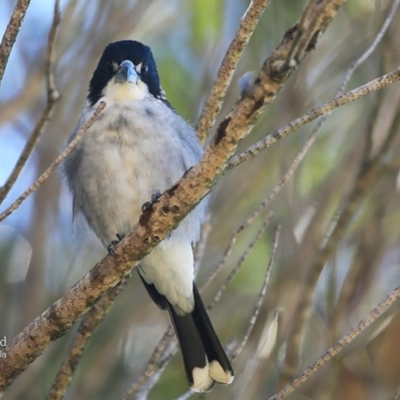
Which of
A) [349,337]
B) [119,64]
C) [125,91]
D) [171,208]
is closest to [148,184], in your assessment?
[125,91]

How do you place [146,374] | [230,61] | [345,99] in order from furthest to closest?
[146,374]
[230,61]
[345,99]

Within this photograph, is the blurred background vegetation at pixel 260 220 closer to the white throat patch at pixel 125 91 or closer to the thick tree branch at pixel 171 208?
the white throat patch at pixel 125 91

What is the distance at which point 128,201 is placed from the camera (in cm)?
356

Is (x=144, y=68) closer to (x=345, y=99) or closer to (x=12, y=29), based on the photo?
(x=12, y=29)

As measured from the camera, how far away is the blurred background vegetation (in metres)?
3.96

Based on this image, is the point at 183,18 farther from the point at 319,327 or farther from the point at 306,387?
the point at 306,387

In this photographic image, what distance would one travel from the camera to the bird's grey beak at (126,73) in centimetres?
386

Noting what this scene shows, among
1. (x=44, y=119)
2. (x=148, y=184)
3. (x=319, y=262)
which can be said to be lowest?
(x=319, y=262)

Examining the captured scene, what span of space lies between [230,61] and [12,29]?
2.49 feet

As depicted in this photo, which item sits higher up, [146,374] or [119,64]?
[119,64]

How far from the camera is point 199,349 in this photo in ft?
11.7

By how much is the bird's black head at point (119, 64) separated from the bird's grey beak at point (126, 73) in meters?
0.07

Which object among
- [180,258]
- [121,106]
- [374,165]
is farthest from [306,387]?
[121,106]

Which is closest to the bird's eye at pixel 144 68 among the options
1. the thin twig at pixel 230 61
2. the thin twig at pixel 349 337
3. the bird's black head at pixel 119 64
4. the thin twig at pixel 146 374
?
the bird's black head at pixel 119 64
